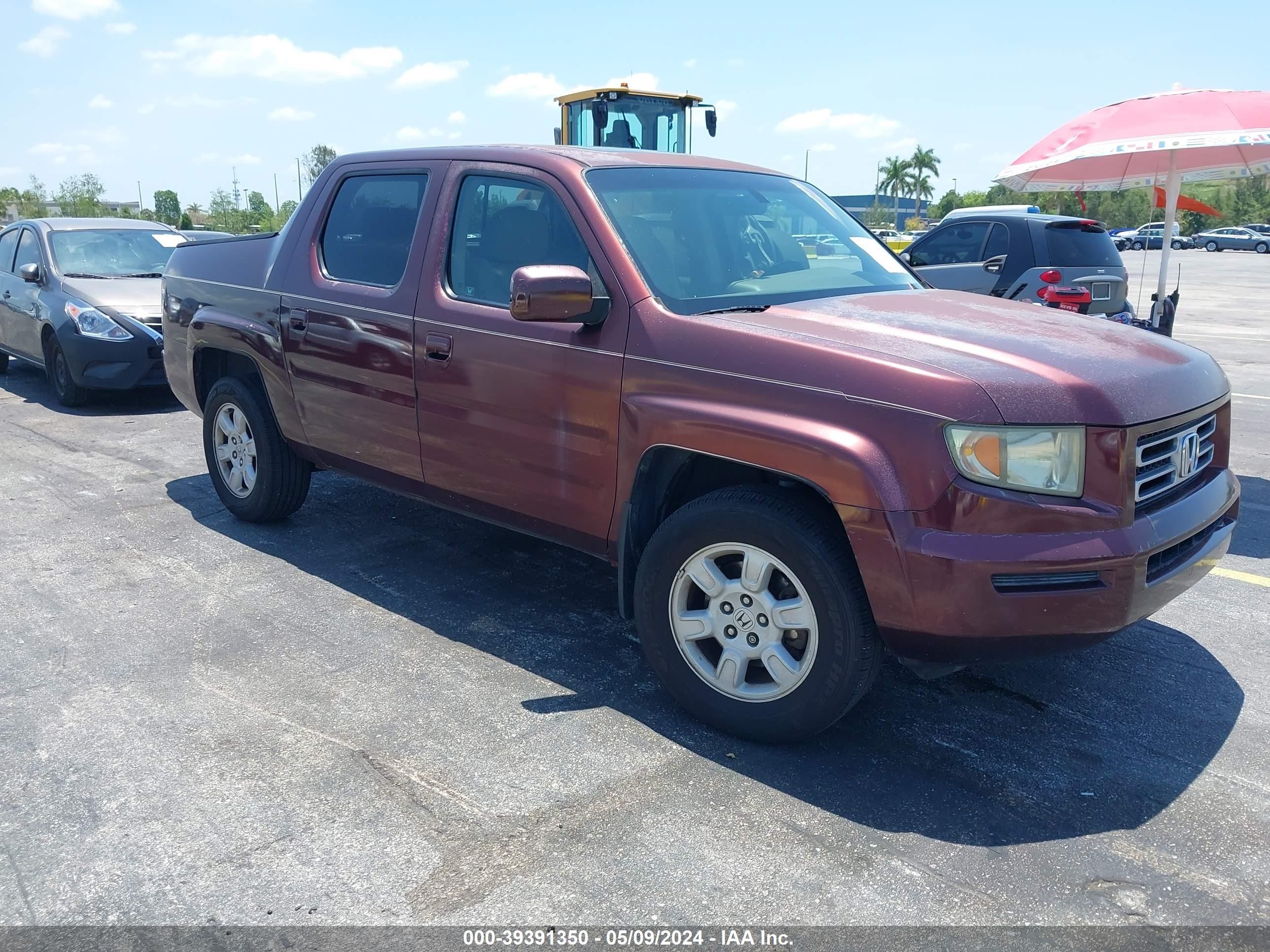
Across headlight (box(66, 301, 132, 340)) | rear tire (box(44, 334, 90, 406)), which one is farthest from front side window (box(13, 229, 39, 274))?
headlight (box(66, 301, 132, 340))

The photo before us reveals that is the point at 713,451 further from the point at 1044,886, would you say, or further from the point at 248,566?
the point at 248,566

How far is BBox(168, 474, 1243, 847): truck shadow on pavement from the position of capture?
121 inches

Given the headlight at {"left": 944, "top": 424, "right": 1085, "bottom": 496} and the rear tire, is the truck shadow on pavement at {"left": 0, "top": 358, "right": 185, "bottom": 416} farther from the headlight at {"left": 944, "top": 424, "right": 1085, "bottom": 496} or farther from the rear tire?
the headlight at {"left": 944, "top": 424, "right": 1085, "bottom": 496}

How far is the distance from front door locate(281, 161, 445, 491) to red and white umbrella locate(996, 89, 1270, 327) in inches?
172

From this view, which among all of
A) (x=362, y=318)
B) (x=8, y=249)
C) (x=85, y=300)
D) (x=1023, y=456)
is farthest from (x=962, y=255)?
(x=8, y=249)

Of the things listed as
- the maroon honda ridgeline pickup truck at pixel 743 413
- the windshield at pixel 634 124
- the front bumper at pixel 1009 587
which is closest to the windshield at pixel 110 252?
the maroon honda ridgeline pickup truck at pixel 743 413

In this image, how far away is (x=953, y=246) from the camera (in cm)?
1093

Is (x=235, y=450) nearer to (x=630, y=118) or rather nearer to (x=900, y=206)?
(x=630, y=118)

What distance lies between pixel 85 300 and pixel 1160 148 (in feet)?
27.8

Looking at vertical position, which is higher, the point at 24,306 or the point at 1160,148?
the point at 1160,148

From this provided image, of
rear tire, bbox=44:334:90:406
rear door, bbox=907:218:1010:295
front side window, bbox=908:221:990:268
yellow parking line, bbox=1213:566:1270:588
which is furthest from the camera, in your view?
front side window, bbox=908:221:990:268

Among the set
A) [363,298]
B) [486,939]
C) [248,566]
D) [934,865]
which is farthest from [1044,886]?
[248,566]

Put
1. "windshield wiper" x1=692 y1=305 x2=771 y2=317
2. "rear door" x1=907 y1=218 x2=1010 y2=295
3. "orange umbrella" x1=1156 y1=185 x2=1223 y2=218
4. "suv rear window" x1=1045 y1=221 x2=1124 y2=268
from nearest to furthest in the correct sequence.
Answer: "windshield wiper" x1=692 y1=305 x2=771 y2=317 < "orange umbrella" x1=1156 y1=185 x2=1223 y2=218 < "suv rear window" x1=1045 y1=221 x2=1124 y2=268 < "rear door" x1=907 y1=218 x2=1010 y2=295

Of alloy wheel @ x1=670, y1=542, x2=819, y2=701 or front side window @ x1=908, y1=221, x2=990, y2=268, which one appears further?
front side window @ x1=908, y1=221, x2=990, y2=268
